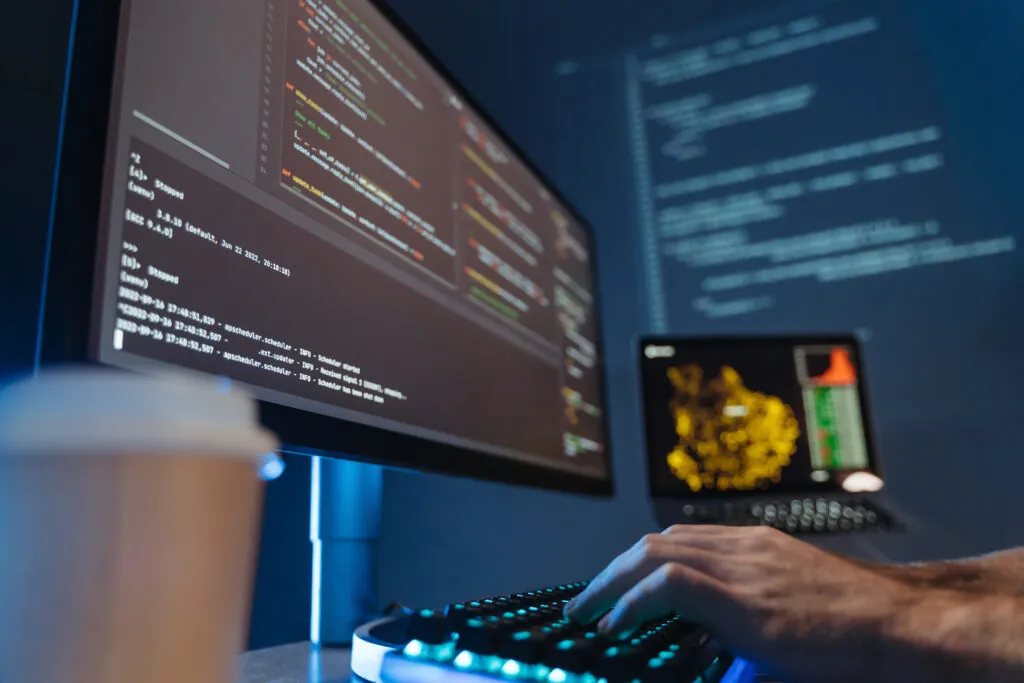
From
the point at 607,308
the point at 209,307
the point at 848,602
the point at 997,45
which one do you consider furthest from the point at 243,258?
the point at 997,45

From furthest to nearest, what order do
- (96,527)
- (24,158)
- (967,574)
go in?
(24,158)
(967,574)
(96,527)

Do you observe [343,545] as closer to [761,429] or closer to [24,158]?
[24,158]

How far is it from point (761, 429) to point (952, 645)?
89 centimetres

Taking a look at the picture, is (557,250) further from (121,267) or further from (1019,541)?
(1019,541)

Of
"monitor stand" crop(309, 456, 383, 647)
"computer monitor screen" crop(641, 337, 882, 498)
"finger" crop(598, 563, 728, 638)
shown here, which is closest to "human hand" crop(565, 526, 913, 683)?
"finger" crop(598, 563, 728, 638)

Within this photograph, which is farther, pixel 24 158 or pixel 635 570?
pixel 24 158

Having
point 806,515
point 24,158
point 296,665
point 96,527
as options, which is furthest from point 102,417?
point 806,515

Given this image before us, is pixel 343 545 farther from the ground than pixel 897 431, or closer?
closer

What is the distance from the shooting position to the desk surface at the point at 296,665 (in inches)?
19.6

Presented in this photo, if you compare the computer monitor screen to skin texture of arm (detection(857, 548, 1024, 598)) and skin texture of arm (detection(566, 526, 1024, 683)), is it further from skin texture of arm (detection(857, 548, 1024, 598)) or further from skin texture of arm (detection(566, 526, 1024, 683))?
skin texture of arm (detection(566, 526, 1024, 683))

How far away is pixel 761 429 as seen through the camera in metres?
1.26

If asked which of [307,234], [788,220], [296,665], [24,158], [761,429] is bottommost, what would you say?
[296,665]

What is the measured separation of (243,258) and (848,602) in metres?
0.44

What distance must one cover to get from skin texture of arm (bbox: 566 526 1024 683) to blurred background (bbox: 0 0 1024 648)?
756 millimetres
